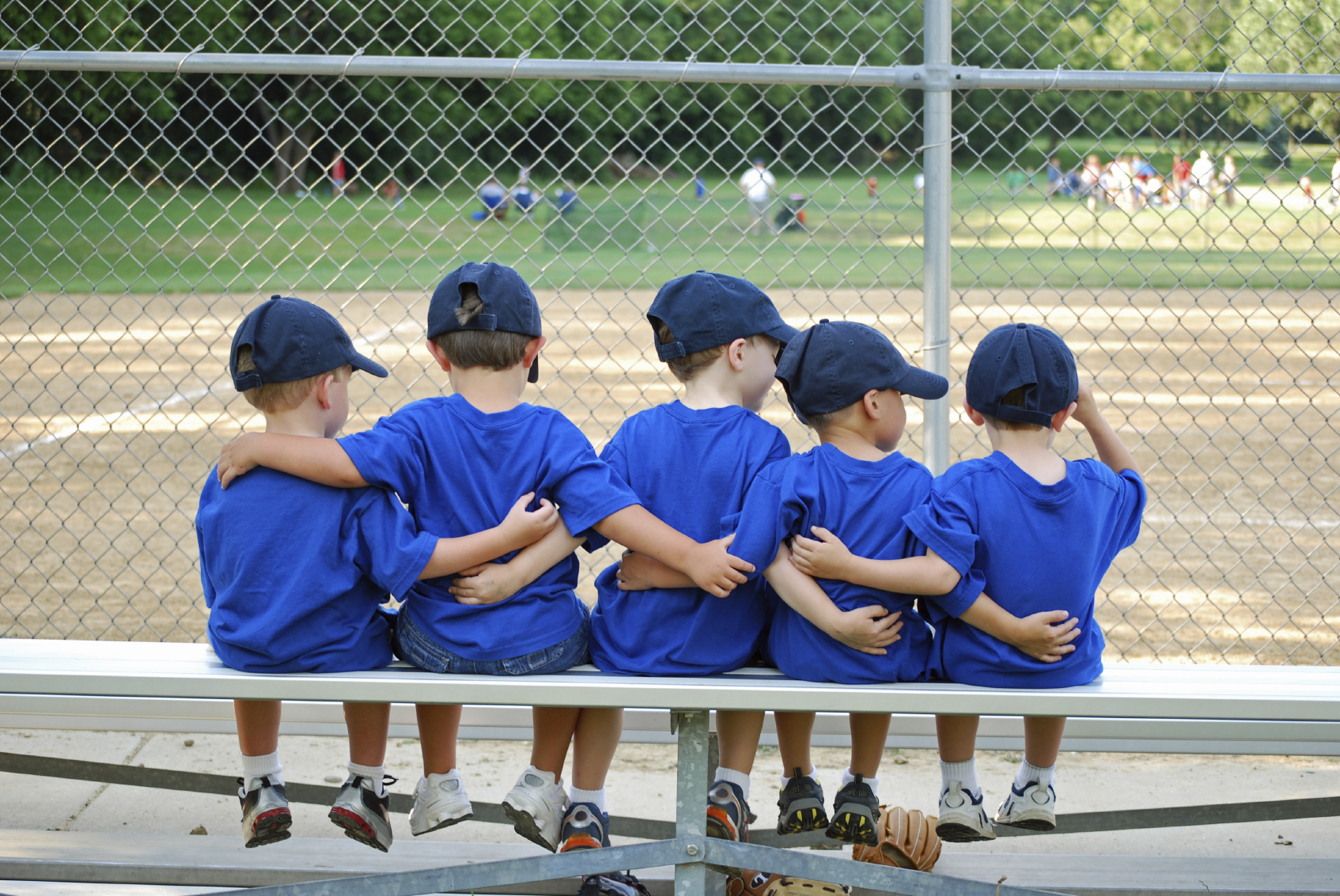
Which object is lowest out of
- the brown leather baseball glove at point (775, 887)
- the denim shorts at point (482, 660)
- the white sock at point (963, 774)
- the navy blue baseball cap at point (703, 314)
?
the brown leather baseball glove at point (775, 887)

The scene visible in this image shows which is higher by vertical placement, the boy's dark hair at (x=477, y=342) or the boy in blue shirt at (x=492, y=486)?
the boy's dark hair at (x=477, y=342)

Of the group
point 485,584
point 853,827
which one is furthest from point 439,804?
point 853,827

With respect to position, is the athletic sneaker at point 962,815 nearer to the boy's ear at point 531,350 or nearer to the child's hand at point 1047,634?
the child's hand at point 1047,634

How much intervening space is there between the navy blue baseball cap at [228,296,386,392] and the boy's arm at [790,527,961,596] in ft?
3.33

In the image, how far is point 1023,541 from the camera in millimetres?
2303

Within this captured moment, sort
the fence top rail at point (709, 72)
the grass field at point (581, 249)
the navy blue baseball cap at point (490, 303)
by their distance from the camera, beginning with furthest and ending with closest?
1. the grass field at point (581, 249)
2. the fence top rail at point (709, 72)
3. the navy blue baseball cap at point (490, 303)

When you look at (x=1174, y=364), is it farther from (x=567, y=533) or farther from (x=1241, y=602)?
(x=567, y=533)

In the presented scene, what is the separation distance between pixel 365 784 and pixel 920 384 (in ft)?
4.67

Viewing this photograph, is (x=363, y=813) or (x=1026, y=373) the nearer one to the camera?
(x=1026, y=373)

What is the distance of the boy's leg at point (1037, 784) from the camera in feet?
8.25

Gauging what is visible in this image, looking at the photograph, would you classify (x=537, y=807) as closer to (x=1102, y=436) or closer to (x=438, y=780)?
(x=438, y=780)

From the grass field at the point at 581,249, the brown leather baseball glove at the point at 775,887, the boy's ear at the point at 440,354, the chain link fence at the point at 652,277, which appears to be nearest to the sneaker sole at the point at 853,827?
the brown leather baseball glove at the point at 775,887

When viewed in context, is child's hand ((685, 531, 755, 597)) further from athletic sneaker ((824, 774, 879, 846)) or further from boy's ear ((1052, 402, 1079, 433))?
boy's ear ((1052, 402, 1079, 433))

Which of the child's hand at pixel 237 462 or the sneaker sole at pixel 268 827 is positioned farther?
the sneaker sole at pixel 268 827
